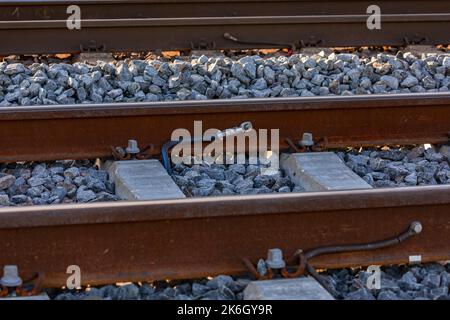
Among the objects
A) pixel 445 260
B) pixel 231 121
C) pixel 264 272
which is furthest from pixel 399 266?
pixel 231 121

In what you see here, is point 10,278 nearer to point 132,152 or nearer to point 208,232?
point 208,232

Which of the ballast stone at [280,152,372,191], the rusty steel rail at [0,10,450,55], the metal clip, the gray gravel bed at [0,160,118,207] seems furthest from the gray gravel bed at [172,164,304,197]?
the rusty steel rail at [0,10,450,55]

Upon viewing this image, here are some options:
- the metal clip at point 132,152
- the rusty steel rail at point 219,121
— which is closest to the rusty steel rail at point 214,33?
the rusty steel rail at point 219,121

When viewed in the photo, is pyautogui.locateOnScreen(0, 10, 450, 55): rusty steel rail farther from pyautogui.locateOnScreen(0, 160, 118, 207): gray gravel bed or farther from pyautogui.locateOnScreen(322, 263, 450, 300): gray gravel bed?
pyautogui.locateOnScreen(322, 263, 450, 300): gray gravel bed

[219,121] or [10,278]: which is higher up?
[219,121]

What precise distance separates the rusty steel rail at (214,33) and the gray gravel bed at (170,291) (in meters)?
5.35

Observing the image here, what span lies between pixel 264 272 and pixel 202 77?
11.4ft

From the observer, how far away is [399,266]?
5242 millimetres

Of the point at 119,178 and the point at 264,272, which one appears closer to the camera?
the point at 264,272

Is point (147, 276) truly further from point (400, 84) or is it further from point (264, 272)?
point (400, 84)

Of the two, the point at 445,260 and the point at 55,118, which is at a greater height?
the point at 55,118

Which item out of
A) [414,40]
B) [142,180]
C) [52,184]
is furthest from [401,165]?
[414,40]

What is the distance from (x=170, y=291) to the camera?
4820 mm

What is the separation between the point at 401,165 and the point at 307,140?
24.3 inches
